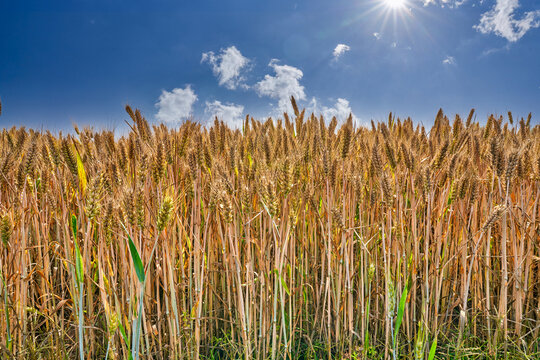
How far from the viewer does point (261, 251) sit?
1.67m

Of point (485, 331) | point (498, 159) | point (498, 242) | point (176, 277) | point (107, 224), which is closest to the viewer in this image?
point (107, 224)

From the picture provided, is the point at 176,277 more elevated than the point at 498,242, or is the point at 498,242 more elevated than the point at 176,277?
the point at 498,242

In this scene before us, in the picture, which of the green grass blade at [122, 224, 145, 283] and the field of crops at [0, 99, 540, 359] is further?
the field of crops at [0, 99, 540, 359]

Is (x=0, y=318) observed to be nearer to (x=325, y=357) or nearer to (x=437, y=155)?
(x=325, y=357)

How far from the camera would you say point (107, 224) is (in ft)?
4.63

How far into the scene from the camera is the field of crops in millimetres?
1645

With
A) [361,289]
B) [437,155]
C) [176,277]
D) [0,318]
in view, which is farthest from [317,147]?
[0,318]

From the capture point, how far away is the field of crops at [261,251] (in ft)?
5.40

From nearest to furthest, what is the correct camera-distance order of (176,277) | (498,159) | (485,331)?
(498,159), (176,277), (485,331)

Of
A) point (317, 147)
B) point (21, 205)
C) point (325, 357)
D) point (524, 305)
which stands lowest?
point (325, 357)

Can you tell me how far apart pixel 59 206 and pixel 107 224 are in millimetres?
870

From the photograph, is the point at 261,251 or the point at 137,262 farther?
the point at 261,251

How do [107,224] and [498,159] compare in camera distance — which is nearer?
[107,224]

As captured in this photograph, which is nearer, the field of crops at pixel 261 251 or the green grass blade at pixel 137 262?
the green grass blade at pixel 137 262
